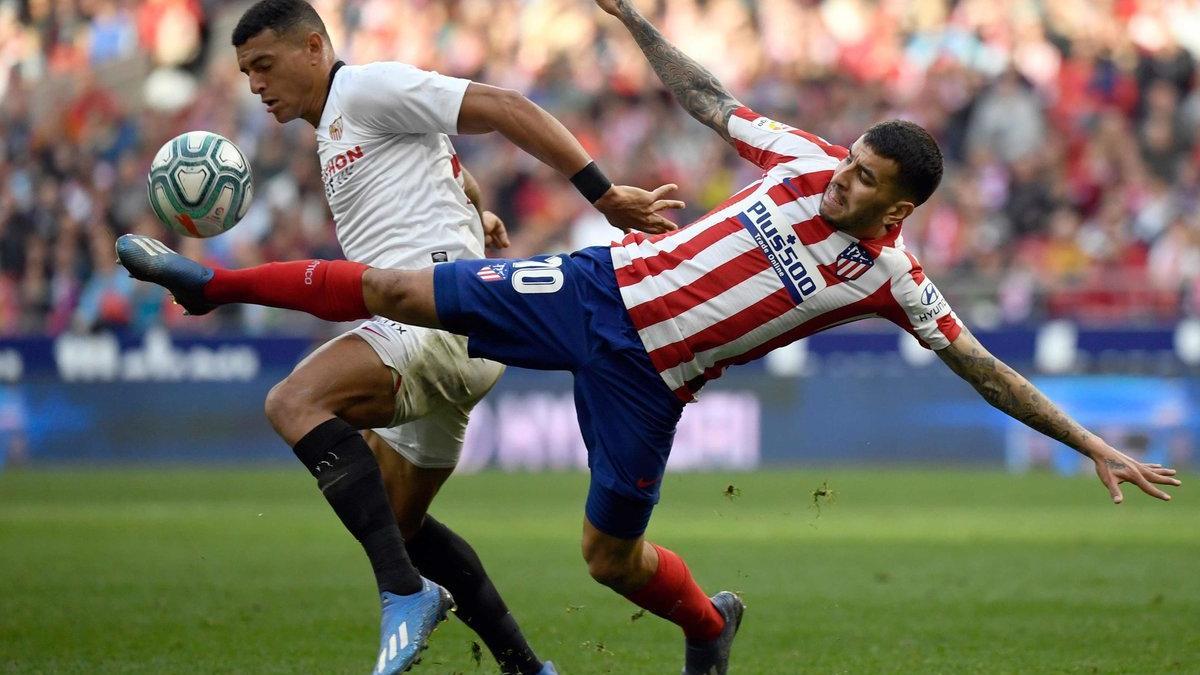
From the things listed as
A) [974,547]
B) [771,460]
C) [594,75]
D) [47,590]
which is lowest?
[771,460]

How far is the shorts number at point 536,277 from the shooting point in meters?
5.83

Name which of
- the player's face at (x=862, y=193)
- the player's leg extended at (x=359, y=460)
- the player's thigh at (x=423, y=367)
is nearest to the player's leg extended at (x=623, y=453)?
the player's thigh at (x=423, y=367)

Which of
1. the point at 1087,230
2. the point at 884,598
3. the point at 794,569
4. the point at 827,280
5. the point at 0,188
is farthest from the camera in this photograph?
the point at 0,188

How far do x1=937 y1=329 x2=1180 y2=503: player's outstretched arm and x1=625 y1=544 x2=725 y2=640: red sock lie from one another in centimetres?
128

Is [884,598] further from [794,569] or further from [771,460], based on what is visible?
[771,460]

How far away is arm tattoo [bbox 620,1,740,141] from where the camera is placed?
6273 millimetres

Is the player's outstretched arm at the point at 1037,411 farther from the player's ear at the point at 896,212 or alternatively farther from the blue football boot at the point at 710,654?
the blue football boot at the point at 710,654

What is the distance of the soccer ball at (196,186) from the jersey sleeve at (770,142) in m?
1.92

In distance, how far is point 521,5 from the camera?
2236 centimetres

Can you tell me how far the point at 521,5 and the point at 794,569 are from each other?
13.7m

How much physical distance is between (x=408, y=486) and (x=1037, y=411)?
2.35 metres

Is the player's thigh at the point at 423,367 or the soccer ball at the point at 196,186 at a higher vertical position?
the soccer ball at the point at 196,186

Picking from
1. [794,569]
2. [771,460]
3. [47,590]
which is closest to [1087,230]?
[771,460]

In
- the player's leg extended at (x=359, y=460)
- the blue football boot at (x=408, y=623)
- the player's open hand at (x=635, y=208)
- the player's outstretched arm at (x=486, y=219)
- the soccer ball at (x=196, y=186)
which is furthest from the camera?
the player's outstretched arm at (x=486, y=219)
